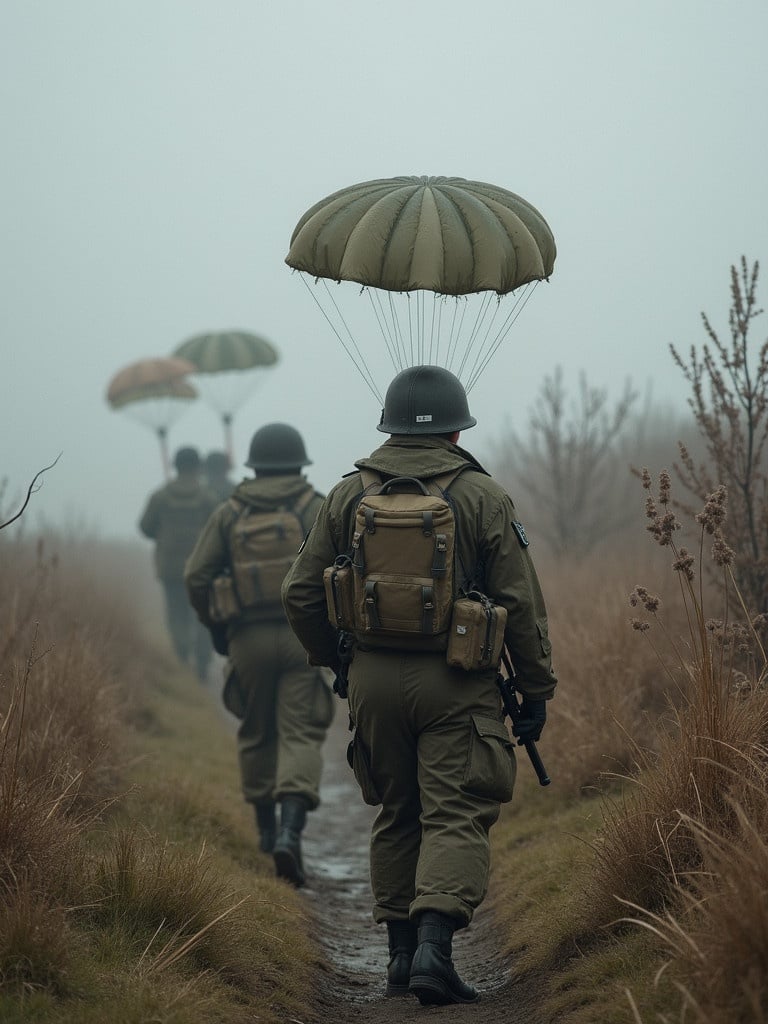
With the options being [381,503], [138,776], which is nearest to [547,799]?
[138,776]

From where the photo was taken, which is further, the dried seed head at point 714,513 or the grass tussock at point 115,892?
the dried seed head at point 714,513

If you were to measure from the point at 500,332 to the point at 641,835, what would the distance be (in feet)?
7.64

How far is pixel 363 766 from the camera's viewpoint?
464cm

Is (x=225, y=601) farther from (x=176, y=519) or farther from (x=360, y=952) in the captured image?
(x=176, y=519)

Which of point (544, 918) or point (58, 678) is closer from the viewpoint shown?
point (544, 918)

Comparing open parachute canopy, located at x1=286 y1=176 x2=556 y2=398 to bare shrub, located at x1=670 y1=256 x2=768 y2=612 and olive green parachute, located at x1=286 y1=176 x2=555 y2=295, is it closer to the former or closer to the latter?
olive green parachute, located at x1=286 y1=176 x2=555 y2=295

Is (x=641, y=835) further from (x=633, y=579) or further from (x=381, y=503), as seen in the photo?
(x=633, y=579)

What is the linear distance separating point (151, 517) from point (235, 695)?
754 cm

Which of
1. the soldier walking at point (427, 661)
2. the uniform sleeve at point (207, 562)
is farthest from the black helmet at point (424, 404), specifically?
the uniform sleeve at point (207, 562)

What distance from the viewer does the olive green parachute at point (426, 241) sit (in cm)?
488

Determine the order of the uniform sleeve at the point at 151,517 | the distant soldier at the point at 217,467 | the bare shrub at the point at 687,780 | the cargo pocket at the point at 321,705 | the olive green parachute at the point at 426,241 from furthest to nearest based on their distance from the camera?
the distant soldier at the point at 217,467
the uniform sleeve at the point at 151,517
the cargo pocket at the point at 321,705
the olive green parachute at the point at 426,241
the bare shrub at the point at 687,780

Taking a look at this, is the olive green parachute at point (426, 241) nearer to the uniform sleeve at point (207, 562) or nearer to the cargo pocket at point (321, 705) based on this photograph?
the uniform sleeve at point (207, 562)

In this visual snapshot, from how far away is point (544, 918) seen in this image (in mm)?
4816

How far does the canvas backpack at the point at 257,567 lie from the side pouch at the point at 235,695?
1.15ft
